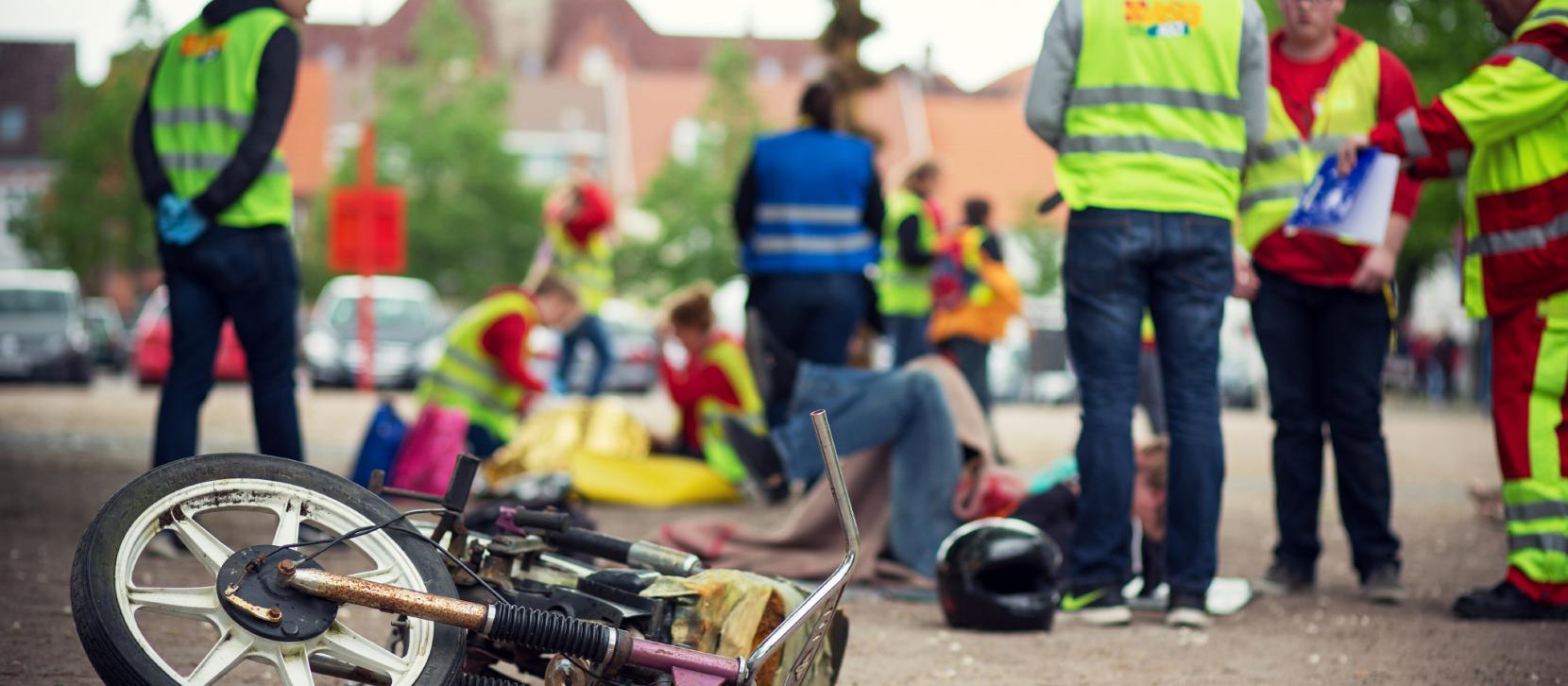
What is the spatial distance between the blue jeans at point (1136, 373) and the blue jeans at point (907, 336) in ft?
19.1

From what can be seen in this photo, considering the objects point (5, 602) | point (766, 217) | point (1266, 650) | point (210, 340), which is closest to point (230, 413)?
point (766, 217)

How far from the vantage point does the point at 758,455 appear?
859 cm

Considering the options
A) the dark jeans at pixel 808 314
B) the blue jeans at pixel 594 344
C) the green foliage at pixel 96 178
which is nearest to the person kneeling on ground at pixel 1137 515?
the dark jeans at pixel 808 314

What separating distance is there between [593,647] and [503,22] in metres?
89.8

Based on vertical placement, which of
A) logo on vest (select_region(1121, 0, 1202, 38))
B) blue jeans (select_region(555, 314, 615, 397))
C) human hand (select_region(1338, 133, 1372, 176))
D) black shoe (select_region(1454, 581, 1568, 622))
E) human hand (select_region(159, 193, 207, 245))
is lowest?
blue jeans (select_region(555, 314, 615, 397))

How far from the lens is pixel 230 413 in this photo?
16125mm

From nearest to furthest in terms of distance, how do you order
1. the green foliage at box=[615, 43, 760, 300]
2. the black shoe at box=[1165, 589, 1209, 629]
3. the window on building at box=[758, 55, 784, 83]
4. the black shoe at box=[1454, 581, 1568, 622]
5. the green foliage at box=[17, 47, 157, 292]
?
the black shoe at box=[1165, 589, 1209, 629] → the black shoe at box=[1454, 581, 1568, 622] → the green foliage at box=[17, 47, 157, 292] → the green foliage at box=[615, 43, 760, 300] → the window on building at box=[758, 55, 784, 83]

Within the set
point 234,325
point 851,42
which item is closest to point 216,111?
point 234,325

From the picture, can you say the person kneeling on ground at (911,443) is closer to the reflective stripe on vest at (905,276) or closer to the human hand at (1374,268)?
the human hand at (1374,268)

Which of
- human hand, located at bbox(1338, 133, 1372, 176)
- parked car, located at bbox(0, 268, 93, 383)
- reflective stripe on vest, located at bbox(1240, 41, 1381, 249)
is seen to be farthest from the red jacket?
parked car, located at bbox(0, 268, 93, 383)

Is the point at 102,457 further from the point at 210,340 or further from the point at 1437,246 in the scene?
the point at 1437,246

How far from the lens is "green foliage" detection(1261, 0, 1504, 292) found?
102ft

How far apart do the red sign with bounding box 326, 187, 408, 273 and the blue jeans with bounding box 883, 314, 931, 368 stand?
190 inches

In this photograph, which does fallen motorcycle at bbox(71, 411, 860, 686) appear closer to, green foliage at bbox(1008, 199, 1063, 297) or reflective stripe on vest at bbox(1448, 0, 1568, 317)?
reflective stripe on vest at bbox(1448, 0, 1568, 317)
